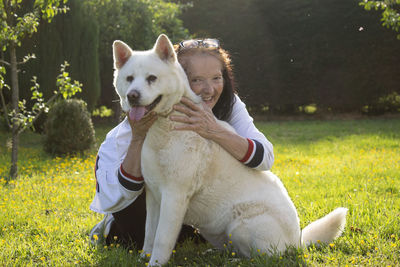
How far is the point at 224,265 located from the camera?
262 centimetres

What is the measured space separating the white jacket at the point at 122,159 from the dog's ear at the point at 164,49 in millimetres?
821

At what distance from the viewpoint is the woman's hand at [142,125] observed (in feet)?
8.26

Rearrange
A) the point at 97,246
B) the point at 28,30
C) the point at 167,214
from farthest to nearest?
the point at 28,30, the point at 97,246, the point at 167,214

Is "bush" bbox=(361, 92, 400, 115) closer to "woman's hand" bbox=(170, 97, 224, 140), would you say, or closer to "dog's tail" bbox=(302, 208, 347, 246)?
"dog's tail" bbox=(302, 208, 347, 246)

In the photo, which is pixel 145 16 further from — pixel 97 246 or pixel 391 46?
pixel 97 246

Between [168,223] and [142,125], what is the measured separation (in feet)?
2.21

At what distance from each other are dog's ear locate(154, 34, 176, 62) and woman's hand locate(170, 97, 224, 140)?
29 centimetres

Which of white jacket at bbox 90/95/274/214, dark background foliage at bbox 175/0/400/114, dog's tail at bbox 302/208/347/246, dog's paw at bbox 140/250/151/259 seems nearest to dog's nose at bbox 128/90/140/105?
white jacket at bbox 90/95/274/214

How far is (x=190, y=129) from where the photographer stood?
253cm

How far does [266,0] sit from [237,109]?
39.1 feet

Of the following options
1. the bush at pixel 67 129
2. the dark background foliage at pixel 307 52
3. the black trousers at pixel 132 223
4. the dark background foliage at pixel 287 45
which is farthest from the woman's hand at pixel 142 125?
the dark background foliage at pixel 307 52

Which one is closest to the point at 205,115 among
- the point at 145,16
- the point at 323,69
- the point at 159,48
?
the point at 159,48

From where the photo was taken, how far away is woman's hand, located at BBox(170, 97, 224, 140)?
8.26 feet

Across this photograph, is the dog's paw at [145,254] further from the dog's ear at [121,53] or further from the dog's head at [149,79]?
the dog's ear at [121,53]
